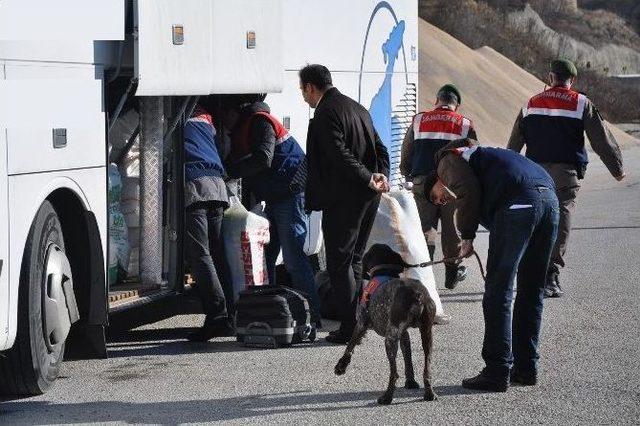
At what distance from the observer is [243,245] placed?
9.88 m

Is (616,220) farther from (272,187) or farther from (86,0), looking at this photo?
(86,0)

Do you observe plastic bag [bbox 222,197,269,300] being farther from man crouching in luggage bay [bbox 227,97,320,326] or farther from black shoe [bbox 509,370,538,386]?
black shoe [bbox 509,370,538,386]

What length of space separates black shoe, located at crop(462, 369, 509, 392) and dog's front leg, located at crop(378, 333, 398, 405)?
0.59 meters

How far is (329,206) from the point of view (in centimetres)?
958

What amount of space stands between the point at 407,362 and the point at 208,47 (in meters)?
2.60

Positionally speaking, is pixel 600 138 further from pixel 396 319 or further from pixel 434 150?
pixel 396 319

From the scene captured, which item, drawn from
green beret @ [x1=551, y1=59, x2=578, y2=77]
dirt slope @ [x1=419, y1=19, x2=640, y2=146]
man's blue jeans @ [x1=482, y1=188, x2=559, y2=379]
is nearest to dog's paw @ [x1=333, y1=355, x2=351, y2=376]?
man's blue jeans @ [x1=482, y1=188, x2=559, y2=379]

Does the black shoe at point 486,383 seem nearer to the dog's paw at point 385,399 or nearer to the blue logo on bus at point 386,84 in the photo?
the dog's paw at point 385,399

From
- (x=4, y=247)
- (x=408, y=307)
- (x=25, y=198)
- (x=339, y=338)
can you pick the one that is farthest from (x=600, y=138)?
(x=4, y=247)

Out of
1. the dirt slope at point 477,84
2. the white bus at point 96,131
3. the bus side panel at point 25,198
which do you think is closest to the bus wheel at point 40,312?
the white bus at point 96,131

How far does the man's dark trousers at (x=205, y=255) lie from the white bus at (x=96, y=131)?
0.30ft

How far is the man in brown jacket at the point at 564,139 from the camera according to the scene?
38.3ft

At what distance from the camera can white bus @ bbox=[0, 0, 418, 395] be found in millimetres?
7094

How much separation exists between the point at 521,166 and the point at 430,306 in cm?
97
